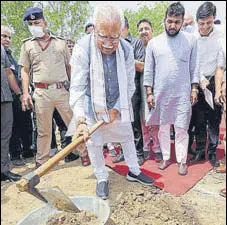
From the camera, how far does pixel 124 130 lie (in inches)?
130

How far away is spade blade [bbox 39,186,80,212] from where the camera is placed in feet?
7.63

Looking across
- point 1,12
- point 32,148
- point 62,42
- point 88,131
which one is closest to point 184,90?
point 88,131

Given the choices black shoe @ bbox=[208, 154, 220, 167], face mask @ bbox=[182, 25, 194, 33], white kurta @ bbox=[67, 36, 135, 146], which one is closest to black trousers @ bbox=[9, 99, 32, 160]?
white kurta @ bbox=[67, 36, 135, 146]

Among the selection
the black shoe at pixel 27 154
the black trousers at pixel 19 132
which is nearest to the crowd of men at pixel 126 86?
the black trousers at pixel 19 132

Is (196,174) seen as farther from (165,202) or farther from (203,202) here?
(165,202)

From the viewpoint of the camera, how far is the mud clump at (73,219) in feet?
7.75

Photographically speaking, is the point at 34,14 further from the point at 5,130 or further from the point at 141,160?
the point at 141,160

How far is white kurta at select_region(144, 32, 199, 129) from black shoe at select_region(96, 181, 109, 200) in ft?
3.43

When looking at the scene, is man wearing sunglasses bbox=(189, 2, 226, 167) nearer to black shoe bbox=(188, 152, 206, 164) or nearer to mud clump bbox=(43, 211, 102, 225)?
black shoe bbox=(188, 152, 206, 164)

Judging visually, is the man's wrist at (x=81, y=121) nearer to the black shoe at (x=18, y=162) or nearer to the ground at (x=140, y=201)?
the ground at (x=140, y=201)

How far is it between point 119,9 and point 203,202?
210cm

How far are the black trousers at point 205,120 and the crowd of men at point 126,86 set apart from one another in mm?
13

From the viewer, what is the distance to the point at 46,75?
12.6ft

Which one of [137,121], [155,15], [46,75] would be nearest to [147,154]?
[137,121]
